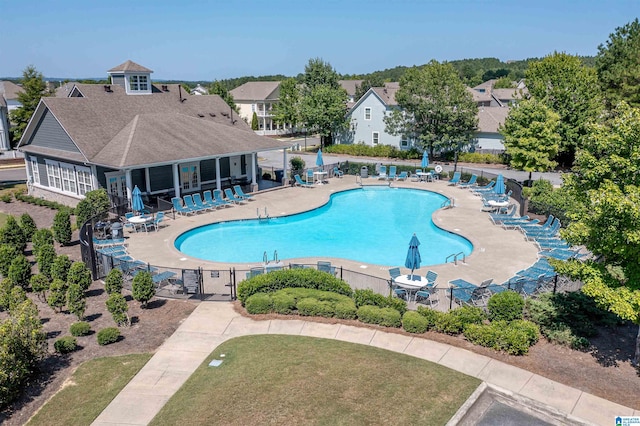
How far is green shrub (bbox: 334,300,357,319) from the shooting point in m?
15.3

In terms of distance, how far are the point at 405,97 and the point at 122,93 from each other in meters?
25.9

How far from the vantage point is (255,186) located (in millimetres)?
34594

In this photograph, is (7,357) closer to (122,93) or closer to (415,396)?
(415,396)

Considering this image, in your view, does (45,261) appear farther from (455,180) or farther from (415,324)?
(455,180)

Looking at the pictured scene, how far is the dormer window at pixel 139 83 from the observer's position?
36088 millimetres

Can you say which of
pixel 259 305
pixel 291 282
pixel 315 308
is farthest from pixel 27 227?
pixel 315 308

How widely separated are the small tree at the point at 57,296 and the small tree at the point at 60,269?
1.04m

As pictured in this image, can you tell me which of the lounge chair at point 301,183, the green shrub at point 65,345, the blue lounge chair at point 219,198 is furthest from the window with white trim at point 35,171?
the green shrub at point 65,345

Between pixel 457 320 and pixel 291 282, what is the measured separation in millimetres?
5723

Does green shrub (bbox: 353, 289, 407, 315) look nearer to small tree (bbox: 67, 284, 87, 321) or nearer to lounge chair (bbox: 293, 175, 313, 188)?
small tree (bbox: 67, 284, 87, 321)

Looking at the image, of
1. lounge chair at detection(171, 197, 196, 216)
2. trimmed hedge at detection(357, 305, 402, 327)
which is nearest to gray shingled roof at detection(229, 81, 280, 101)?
lounge chair at detection(171, 197, 196, 216)

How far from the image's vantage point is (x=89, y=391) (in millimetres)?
11664

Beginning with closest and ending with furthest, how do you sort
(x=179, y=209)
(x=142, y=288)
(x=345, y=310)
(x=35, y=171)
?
(x=345, y=310) → (x=142, y=288) → (x=179, y=209) → (x=35, y=171)

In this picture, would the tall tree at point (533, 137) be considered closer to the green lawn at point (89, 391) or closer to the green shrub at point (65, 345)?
the green lawn at point (89, 391)
